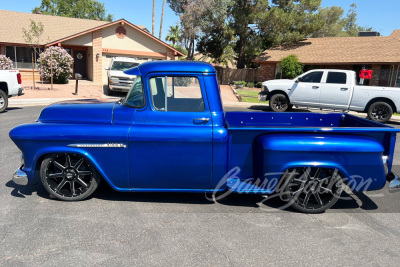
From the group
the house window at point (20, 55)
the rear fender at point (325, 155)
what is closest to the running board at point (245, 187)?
the rear fender at point (325, 155)

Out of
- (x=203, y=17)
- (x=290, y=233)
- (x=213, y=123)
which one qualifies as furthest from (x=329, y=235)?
(x=203, y=17)

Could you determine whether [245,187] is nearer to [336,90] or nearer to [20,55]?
[336,90]

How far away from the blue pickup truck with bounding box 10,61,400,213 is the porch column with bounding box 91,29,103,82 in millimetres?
23141

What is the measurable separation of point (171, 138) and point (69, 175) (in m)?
1.45

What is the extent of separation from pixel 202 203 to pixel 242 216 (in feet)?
2.02

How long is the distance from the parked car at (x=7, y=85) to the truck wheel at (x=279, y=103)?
1029cm

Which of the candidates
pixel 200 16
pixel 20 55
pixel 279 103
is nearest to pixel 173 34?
pixel 200 16

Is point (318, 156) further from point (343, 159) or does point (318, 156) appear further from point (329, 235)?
point (329, 235)

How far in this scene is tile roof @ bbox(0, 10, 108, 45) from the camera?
2467 cm

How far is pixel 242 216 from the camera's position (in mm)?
4047

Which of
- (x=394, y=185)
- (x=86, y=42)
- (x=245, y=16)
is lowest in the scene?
(x=394, y=185)

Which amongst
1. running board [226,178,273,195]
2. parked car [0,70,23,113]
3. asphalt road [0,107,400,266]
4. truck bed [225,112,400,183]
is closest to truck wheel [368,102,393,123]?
asphalt road [0,107,400,266]

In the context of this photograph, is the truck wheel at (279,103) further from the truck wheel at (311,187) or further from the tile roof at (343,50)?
the tile roof at (343,50)

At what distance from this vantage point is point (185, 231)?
3621 millimetres
